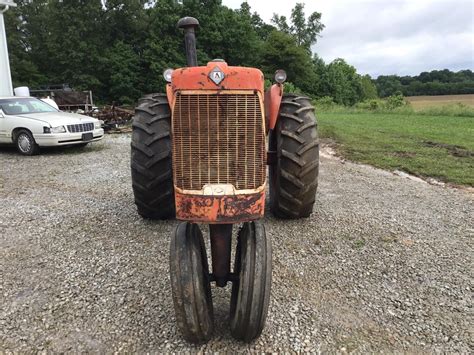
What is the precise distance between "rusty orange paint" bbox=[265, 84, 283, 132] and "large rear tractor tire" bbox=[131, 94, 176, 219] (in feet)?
3.43

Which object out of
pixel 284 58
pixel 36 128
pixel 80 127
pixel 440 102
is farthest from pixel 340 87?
pixel 36 128

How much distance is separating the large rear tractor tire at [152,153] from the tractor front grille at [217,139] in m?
1.54

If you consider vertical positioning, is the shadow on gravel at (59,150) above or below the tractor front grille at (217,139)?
below

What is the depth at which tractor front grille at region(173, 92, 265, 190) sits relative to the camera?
2.32m

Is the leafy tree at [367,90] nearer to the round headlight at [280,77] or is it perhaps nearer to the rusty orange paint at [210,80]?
the round headlight at [280,77]

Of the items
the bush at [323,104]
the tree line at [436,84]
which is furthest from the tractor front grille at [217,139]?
the tree line at [436,84]

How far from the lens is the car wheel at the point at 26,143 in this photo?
9430 mm

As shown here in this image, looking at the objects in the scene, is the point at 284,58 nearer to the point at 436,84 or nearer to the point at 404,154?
the point at 436,84

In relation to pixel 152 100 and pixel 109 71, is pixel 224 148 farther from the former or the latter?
pixel 109 71

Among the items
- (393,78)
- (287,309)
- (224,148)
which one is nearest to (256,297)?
(287,309)

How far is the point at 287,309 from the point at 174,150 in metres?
1.42

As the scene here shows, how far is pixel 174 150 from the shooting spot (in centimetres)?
241

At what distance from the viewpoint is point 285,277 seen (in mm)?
3334

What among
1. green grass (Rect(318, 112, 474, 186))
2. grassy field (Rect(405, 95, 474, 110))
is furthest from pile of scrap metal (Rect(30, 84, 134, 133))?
grassy field (Rect(405, 95, 474, 110))
